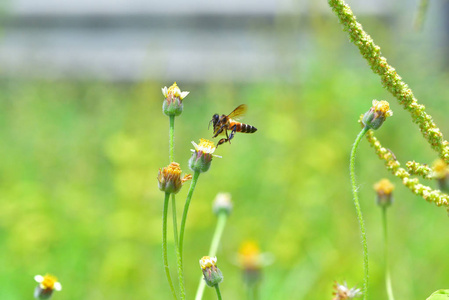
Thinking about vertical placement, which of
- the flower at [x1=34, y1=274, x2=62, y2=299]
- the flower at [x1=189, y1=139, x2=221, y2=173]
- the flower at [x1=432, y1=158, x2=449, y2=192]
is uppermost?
the flower at [x1=189, y1=139, x2=221, y2=173]

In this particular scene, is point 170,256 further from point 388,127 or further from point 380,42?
point 380,42

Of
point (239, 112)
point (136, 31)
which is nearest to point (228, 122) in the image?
point (239, 112)

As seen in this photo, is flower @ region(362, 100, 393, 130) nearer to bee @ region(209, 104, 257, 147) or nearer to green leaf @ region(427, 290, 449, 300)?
green leaf @ region(427, 290, 449, 300)

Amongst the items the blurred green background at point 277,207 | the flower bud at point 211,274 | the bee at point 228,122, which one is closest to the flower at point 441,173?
the flower bud at point 211,274

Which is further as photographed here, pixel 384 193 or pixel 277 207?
pixel 277 207

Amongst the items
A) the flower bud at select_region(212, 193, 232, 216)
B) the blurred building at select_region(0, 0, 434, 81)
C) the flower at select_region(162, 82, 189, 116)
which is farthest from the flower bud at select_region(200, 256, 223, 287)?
the blurred building at select_region(0, 0, 434, 81)

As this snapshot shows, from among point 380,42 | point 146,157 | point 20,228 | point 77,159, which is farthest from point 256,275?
point 77,159

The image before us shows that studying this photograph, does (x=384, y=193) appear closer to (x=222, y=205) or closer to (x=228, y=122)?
(x=222, y=205)
